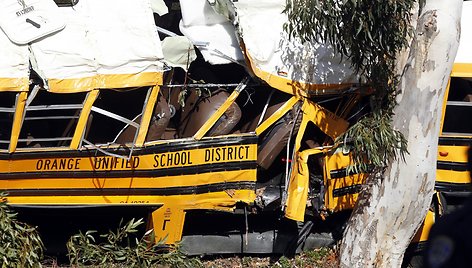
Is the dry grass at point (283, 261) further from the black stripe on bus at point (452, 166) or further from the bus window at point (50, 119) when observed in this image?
the bus window at point (50, 119)

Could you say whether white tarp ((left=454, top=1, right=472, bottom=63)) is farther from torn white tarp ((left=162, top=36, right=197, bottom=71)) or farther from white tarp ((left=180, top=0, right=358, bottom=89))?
torn white tarp ((left=162, top=36, right=197, bottom=71))

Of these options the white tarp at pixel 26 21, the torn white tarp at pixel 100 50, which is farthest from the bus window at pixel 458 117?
the white tarp at pixel 26 21

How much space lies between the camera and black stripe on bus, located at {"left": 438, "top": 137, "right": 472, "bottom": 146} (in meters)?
9.08

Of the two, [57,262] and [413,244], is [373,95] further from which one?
[57,262]

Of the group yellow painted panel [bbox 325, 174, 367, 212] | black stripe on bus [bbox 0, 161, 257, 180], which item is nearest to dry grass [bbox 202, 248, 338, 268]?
yellow painted panel [bbox 325, 174, 367, 212]

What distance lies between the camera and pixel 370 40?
7.82m

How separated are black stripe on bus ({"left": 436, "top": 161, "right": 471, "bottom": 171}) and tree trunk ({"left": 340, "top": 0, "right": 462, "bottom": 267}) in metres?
0.70

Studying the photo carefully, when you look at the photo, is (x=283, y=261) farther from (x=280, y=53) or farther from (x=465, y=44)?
(x=465, y=44)

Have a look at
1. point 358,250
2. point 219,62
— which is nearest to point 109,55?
point 219,62

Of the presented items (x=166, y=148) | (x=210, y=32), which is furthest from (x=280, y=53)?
(x=166, y=148)

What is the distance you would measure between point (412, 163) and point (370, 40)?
4.66 feet

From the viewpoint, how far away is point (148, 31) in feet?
29.7

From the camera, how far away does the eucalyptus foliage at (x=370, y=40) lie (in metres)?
7.72

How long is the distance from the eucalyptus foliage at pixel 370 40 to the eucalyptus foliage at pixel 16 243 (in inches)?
128
